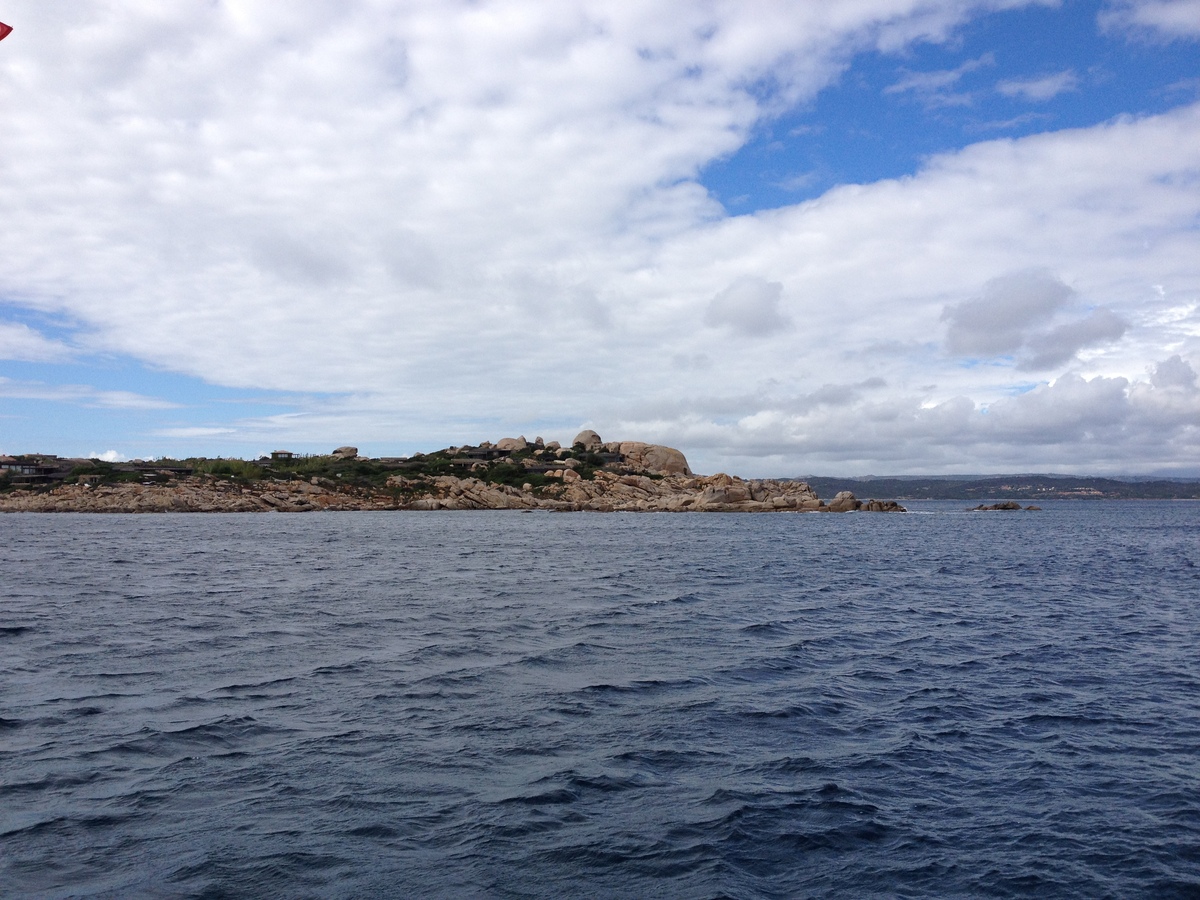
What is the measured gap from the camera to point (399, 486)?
14888 centimetres

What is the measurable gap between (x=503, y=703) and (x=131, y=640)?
470 inches

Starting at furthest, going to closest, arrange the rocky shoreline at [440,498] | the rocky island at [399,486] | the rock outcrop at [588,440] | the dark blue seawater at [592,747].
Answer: the rock outcrop at [588,440], the rocky island at [399,486], the rocky shoreline at [440,498], the dark blue seawater at [592,747]

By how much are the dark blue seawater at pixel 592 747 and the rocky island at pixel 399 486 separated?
349ft

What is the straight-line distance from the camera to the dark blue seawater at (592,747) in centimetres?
918

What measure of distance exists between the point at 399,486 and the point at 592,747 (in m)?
140

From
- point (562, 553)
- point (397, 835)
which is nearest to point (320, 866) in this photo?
point (397, 835)

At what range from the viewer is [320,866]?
8.97 meters

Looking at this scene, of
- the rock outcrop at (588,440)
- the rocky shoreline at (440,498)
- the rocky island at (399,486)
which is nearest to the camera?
the rocky shoreline at (440,498)

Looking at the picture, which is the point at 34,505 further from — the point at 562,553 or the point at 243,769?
the point at 243,769

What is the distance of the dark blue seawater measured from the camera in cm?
918

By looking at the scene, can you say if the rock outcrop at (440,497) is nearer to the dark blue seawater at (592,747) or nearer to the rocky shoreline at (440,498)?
the rocky shoreline at (440,498)

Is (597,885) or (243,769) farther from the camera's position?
(243,769)

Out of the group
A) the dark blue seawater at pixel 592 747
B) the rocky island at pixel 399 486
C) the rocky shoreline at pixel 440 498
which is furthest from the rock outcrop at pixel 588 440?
the dark blue seawater at pixel 592 747

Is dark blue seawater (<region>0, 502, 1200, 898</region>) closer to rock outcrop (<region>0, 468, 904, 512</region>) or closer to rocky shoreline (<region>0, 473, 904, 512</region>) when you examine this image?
rocky shoreline (<region>0, 473, 904, 512</region>)
